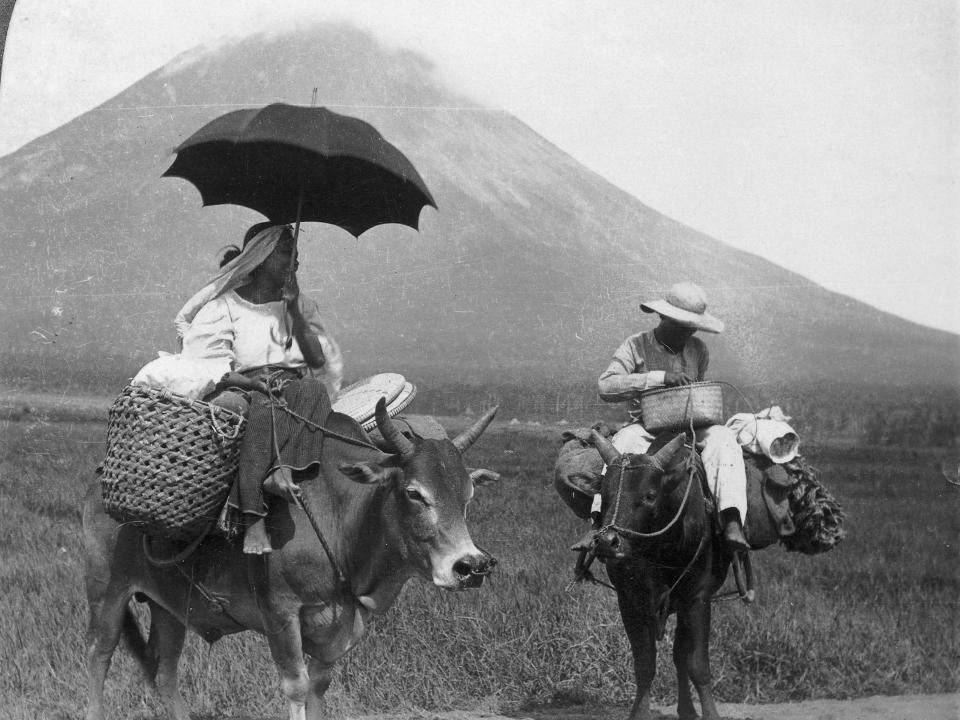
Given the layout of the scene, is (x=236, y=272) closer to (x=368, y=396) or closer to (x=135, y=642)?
(x=368, y=396)

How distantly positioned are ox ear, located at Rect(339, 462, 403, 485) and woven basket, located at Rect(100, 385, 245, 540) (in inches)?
23.3

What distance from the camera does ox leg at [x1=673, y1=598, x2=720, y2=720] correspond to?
25.8ft

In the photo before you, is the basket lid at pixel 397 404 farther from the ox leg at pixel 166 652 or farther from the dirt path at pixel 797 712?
the dirt path at pixel 797 712

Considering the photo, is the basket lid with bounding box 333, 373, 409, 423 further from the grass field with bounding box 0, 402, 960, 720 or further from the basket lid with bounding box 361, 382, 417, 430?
the grass field with bounding box 0, 402, 960, 720

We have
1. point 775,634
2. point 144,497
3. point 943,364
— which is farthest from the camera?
point 943,364

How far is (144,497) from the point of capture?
6602 millimetres

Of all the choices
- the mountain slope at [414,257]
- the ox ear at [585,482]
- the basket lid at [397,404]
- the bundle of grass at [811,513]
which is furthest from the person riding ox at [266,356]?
the mountain slope at [414,257]

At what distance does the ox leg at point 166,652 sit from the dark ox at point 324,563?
0.29 meters

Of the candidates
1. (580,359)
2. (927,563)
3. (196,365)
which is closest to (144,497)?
(196,365)

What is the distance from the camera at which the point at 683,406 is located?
792 cm

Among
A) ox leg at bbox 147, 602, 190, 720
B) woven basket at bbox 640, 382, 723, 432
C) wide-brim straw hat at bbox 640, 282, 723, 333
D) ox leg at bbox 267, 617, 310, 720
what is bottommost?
ox leg at bbox 147, 602, 190, 720

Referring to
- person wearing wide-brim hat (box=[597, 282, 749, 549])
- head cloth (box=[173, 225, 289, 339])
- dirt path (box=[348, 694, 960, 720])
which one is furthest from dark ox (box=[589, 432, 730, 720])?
head cloth (box=[173, 225, 289, 339])

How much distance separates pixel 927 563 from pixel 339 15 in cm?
577

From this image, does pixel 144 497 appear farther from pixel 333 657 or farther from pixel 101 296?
pixel 101 296
